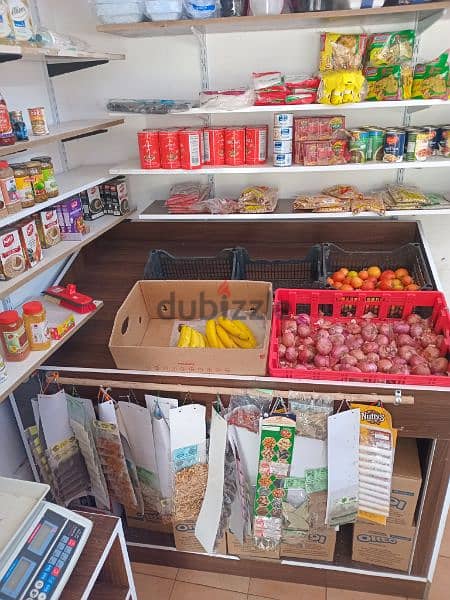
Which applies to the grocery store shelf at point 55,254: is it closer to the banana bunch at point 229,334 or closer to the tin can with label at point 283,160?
the banana bunch at point 229,334

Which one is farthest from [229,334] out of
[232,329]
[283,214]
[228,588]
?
[228,588]

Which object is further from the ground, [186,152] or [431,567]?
[186,152]

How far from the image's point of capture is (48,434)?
1677 millimetres

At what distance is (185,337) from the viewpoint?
1680mm

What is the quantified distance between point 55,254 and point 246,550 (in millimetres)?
1352

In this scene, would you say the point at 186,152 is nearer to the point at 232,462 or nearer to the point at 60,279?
the point at 60,279

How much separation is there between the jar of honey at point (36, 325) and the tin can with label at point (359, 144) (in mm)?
1339

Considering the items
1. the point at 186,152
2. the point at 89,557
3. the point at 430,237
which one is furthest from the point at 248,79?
the point at 89,557

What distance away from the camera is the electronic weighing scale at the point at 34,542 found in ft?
3.28

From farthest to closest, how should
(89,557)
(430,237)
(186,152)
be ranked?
(430,237)
(186,152)
(89,557)

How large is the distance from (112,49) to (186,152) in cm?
71

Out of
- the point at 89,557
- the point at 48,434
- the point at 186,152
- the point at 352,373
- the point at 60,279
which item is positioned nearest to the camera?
the point at 89,557

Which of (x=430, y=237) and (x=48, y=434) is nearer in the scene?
(x=48, y=434)

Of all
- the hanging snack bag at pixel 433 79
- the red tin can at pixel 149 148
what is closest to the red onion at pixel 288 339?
the red tin can at pixel 149 148
